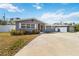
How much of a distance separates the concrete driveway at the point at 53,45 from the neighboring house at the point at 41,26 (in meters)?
0.15

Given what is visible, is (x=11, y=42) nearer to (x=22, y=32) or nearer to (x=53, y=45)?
(x=22, y=32)

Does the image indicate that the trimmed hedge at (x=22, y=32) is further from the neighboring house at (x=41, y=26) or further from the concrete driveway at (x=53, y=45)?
the concrete driveway at (x=53, y=45)

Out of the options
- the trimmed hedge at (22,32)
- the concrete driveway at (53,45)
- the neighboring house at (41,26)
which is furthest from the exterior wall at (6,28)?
the concrete driveway at (53,45)

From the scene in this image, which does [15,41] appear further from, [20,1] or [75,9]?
[75,9]

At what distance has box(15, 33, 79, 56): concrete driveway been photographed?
6902 millimetres

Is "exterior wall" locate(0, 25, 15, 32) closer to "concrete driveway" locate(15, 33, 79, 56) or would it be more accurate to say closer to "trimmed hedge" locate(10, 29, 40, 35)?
"trimmed hedge" locate(10, 29, 40, 35)

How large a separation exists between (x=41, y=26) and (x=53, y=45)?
2.02 feet

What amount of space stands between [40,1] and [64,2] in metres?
0.60

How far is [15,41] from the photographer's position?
283 inches

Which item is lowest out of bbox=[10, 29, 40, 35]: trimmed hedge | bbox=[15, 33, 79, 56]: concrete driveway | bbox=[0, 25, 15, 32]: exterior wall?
bbox=[15, 33, 79, 56]: concrete driveway

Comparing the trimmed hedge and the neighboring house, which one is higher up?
the neighboring house

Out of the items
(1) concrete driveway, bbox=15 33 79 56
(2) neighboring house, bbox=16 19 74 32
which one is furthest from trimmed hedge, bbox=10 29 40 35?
(1) concrete driveway, bbox=15 33 79 56

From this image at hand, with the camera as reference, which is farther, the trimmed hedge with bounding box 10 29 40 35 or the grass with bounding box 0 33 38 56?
the trimmed hedge with bounding box 10 29 40 35

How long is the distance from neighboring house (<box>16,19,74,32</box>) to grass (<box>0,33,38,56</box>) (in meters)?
0.25
